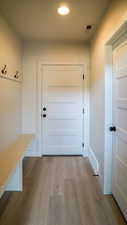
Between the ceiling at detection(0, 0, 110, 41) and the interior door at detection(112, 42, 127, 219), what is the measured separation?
0.74 m

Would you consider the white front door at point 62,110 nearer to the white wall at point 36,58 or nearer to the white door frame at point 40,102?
the white door frame at point 40,102

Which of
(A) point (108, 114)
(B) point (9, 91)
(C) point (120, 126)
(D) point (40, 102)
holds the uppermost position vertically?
(B) point (9, 91)

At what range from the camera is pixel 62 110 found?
4113mm

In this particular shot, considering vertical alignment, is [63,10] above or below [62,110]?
above

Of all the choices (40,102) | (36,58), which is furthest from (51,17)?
(40,102)

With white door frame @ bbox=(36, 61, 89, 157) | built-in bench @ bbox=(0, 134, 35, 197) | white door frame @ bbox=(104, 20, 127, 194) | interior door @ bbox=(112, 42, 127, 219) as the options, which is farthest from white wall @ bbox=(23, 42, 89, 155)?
interior door @ bbox=(112, 42, 127, 219)

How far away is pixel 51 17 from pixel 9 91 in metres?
1.30

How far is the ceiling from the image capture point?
2396 millimetres

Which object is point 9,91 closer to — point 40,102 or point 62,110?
point 40,102

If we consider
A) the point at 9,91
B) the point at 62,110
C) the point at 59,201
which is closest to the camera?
the point at 59,201

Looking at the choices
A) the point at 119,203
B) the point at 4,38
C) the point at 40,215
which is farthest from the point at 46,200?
the point at 4,38

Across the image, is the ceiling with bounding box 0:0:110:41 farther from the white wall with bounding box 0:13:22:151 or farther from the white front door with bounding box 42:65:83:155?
the white front door with bounding box 42:65:83:155

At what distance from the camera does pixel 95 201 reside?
240cm

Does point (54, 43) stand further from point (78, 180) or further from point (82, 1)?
point (78, 180)
